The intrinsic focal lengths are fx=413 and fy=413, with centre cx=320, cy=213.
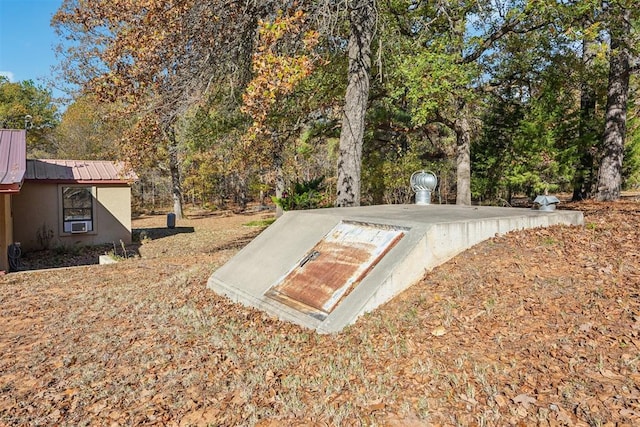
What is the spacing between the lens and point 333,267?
16.3ft

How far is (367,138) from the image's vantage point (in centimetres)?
1578

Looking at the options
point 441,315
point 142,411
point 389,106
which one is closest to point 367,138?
point 389,106

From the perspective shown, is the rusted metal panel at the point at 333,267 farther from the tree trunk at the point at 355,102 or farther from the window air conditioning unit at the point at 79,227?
the window air conditioning unit at the point at 79,227

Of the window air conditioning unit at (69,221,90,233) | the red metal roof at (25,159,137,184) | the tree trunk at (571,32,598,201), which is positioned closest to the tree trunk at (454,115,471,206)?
the tree trunk at (571,32,598,201)

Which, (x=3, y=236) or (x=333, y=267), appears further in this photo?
(x=3, y=236)

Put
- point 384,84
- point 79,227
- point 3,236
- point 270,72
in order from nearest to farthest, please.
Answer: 1. point 270,72
2. point 3,236
3. point 384,84
4. point 79,227

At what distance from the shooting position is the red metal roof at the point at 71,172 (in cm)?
1285

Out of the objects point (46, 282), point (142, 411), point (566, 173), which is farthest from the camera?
point (566, 173)

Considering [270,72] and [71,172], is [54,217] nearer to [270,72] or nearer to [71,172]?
[71,172]

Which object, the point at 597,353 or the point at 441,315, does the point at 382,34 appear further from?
the point at 597,353

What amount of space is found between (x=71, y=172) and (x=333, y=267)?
12.0 meters

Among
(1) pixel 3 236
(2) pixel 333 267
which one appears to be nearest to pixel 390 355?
(2) pixel 333 267

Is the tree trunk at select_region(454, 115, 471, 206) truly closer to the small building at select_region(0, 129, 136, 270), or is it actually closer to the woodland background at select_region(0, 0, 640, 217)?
the woodland background at select_region(0, 0, 640, 217)

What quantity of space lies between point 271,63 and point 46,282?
5.60m
